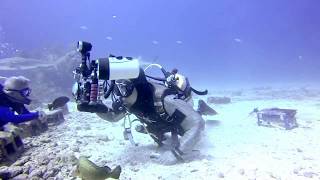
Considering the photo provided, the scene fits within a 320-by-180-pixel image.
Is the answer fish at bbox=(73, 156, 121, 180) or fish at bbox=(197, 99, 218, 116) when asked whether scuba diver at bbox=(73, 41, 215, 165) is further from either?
fish at bbox=(197, 99, 218, 116)

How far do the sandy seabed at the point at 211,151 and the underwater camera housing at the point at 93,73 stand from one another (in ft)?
4.40

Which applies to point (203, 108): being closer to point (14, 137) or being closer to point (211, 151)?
point (211, 151)

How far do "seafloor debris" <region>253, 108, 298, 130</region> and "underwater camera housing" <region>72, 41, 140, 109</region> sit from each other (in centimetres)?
538

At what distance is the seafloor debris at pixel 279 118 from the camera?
26.4ft

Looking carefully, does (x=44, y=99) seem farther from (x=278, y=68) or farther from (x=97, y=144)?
(x=278, y=68)

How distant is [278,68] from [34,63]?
52.9 m

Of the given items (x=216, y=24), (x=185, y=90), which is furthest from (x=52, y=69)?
(x=216, y=24)

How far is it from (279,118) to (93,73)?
6126mm

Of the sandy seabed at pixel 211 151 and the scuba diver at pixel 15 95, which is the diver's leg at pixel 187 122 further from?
the scuba diver at pixel 15 95

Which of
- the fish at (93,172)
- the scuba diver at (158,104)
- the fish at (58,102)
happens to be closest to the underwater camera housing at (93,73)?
the scuba diver at (158,104)

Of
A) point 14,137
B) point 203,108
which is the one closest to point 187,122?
point 14,137

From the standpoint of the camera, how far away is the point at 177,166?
512 centimetres

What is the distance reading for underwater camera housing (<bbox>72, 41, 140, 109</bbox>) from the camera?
A: 4297mm

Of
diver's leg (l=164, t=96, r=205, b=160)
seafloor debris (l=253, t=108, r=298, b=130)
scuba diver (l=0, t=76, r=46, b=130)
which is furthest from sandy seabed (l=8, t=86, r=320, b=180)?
scuba diver (l=0, t=76, r=46, b=130)
